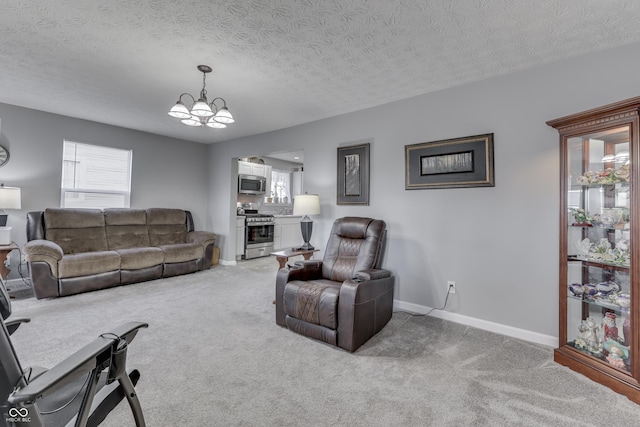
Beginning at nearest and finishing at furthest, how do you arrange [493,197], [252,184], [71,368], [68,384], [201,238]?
[71,368]
[68,384]
[493,197]
[201,238]
[252,184]

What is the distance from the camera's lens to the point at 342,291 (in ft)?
7.86

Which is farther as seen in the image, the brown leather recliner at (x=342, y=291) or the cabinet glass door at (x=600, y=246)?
the brown leather recliner at (x=342, y=291)

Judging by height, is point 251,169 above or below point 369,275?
above

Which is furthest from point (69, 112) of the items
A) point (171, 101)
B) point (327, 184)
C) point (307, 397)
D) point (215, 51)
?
point (307, 397)

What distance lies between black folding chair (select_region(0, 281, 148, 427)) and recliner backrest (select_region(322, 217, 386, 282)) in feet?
6.74

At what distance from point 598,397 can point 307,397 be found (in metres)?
1.79

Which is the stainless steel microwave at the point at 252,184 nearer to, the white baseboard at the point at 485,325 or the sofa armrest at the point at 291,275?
the sofa armrest at the point at 291,275

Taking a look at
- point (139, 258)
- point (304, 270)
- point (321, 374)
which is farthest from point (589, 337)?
point (139, 258)

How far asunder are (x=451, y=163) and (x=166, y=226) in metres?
4.65

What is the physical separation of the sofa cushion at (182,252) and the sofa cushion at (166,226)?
0.46 metres

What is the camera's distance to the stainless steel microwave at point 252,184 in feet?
21.1

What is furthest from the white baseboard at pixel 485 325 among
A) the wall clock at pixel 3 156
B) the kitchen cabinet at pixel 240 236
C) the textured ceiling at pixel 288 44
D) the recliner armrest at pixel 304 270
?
the wall clock at pixel 3 156

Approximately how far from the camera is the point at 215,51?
2.41 metres

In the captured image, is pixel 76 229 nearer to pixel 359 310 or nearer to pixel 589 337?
pixel 359 310
